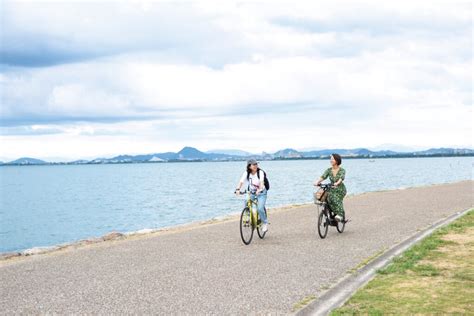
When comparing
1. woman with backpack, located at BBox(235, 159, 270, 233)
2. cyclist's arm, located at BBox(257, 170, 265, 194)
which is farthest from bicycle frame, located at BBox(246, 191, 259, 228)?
cyclist's arm, located at BBox(257, 170, 265, 194)

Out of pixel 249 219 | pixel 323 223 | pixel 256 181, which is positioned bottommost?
pixel 323 223

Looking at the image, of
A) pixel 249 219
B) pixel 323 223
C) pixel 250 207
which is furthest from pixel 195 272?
pixel 323 223

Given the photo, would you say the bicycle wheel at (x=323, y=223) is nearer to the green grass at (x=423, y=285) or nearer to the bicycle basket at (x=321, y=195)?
the bicycle basket at (x=321, y=195)

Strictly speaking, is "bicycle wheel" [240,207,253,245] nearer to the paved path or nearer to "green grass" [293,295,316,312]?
the paved path

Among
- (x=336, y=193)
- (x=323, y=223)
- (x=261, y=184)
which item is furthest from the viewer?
(x=336, y=193)

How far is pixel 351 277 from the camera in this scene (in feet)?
29.9

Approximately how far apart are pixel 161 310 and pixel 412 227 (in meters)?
10.6

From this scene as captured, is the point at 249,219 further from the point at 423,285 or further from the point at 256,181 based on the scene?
the point at 423,285

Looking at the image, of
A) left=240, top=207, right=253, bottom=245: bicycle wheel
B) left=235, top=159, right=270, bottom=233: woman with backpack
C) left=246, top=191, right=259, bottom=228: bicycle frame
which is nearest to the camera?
left=240, top=207, right=253, bottom=245: bicycle wheel

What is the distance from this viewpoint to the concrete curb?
286 inches

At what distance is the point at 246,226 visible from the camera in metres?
13.6

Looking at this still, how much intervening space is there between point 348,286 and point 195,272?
116 inches

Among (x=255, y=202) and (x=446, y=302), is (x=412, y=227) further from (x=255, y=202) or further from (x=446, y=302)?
(x=446, y=302)

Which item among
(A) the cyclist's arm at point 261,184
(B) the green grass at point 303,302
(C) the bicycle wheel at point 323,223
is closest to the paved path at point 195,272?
(B) the green grass at point 303,302
